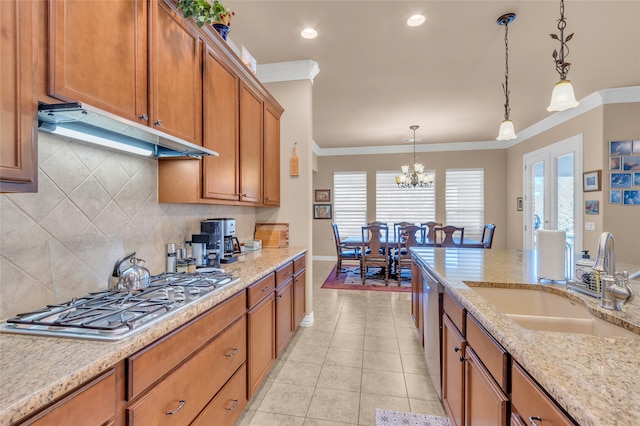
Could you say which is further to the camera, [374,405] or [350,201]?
[350,201]

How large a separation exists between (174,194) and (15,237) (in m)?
0.83

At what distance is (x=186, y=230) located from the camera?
7.18 ft

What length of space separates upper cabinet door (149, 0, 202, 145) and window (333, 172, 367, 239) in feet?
19.3

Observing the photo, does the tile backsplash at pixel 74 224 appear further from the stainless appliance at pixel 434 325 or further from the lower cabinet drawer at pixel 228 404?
the stainless appliance at pixel 434 325

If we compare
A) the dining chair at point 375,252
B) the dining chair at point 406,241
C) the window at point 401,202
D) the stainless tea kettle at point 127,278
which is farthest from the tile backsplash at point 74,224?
the window at point 401,202

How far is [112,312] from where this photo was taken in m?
1.10

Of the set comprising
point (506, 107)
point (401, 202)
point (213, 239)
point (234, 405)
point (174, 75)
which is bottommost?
point (234, 405)

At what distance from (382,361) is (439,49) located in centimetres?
310

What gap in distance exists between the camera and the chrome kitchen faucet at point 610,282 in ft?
3.73

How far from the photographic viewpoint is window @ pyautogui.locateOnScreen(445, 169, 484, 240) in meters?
6.97

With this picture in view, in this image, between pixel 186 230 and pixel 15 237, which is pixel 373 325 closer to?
pixel 186 230

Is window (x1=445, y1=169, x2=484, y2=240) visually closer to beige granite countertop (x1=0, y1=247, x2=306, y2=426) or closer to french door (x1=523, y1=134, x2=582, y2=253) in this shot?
french door (x1=523, y1=134, x2=582, y2=253)

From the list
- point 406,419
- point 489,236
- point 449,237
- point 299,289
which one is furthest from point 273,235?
point 489,236

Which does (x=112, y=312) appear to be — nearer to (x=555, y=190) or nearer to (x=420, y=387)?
(x=420, y=387)
